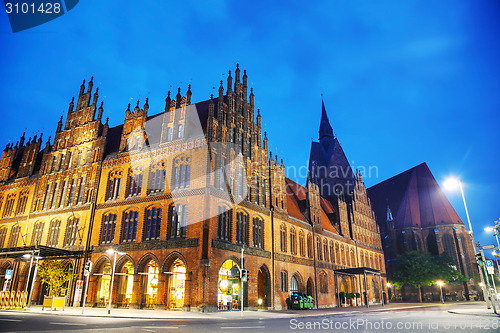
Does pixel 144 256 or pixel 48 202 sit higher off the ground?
pixel 48 202

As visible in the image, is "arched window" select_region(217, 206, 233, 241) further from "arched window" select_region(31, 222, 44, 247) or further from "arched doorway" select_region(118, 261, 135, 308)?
"arched window" select_region(31, 222, 44, 247)

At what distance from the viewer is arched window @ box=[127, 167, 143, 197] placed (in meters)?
32.8

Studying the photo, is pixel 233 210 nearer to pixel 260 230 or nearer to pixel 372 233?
pixel 260 230

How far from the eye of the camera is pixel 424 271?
57.3m

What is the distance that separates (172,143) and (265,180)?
37.4ft

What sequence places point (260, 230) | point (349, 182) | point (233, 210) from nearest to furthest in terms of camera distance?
point (233, 210) < point (260, 230) < point (349, 182)

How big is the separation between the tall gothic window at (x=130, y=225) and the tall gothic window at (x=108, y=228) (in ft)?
4.83

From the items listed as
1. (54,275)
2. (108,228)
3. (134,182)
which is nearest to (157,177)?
(134,182)

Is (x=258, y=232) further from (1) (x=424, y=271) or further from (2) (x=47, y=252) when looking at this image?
(1) (x=424, y=271)

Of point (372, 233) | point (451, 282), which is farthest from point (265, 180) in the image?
point (451, 282)

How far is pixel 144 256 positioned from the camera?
29.5 metres

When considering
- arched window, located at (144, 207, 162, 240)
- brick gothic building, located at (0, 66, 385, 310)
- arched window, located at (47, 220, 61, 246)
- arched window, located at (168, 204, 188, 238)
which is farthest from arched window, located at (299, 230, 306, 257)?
arched window, located at (47, 220, 61, 246)

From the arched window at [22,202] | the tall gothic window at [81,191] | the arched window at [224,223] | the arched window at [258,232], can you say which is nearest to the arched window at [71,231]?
the tall gothic window at [81,191]

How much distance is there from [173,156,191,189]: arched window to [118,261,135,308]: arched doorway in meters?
8.62
